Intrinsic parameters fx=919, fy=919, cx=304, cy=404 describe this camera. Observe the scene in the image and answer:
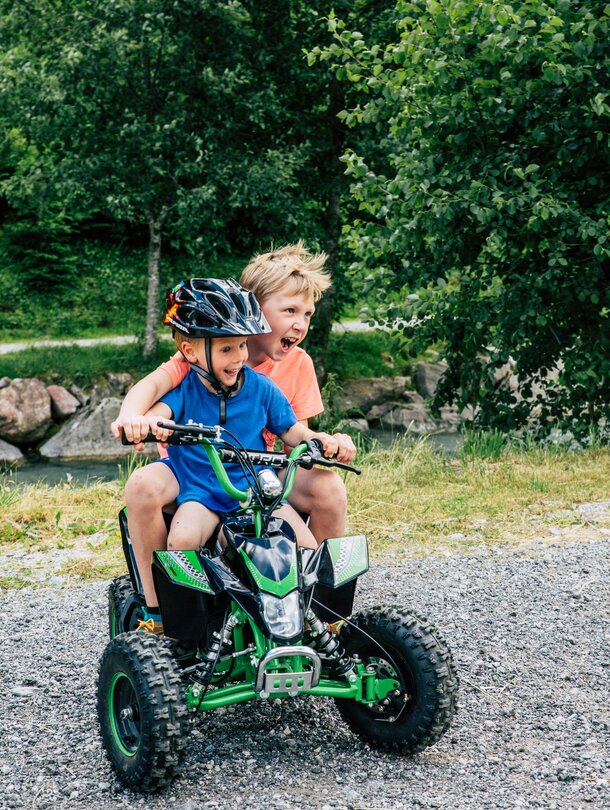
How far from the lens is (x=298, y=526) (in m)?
3.34

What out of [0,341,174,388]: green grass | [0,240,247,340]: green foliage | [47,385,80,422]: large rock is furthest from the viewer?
[0,240,247,340]: green foliage

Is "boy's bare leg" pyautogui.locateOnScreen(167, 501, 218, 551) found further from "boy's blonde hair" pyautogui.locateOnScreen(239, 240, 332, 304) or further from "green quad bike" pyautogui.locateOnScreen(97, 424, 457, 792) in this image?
"boy's blonde hair" pyautogui.locateOnScreen(239, 240, 332, 304)

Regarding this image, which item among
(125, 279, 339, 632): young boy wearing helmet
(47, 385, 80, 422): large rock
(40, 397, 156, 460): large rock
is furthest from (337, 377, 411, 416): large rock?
(125, 279, 339, 632): young boy wearing helmet

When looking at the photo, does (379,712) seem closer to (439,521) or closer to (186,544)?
(186,544)

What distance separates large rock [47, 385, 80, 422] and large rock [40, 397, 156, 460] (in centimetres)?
33

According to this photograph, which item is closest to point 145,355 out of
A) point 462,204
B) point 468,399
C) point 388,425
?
point 388,425

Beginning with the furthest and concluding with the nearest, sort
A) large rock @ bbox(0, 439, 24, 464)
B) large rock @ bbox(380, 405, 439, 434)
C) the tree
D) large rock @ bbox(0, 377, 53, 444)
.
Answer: large rock @ bbox(380, 405, 439, 434) → large rock @ bbox(0, 377, 53, 444) → the tree → large rock @ bbox(0, 439, 24, 464)

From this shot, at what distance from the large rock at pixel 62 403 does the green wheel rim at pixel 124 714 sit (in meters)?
14.1

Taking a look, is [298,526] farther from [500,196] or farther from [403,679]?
[500,196]

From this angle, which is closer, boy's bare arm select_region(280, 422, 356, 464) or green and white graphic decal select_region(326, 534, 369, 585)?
green and white graphic decal select_region(326, 534, 369, 585)

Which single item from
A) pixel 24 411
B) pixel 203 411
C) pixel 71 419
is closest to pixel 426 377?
pixel 71 419

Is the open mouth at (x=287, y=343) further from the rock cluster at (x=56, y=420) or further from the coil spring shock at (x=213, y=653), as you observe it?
the rock cluster at (x=56, y=420)

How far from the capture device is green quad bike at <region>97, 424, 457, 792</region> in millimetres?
2723

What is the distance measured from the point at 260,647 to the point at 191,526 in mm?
481
